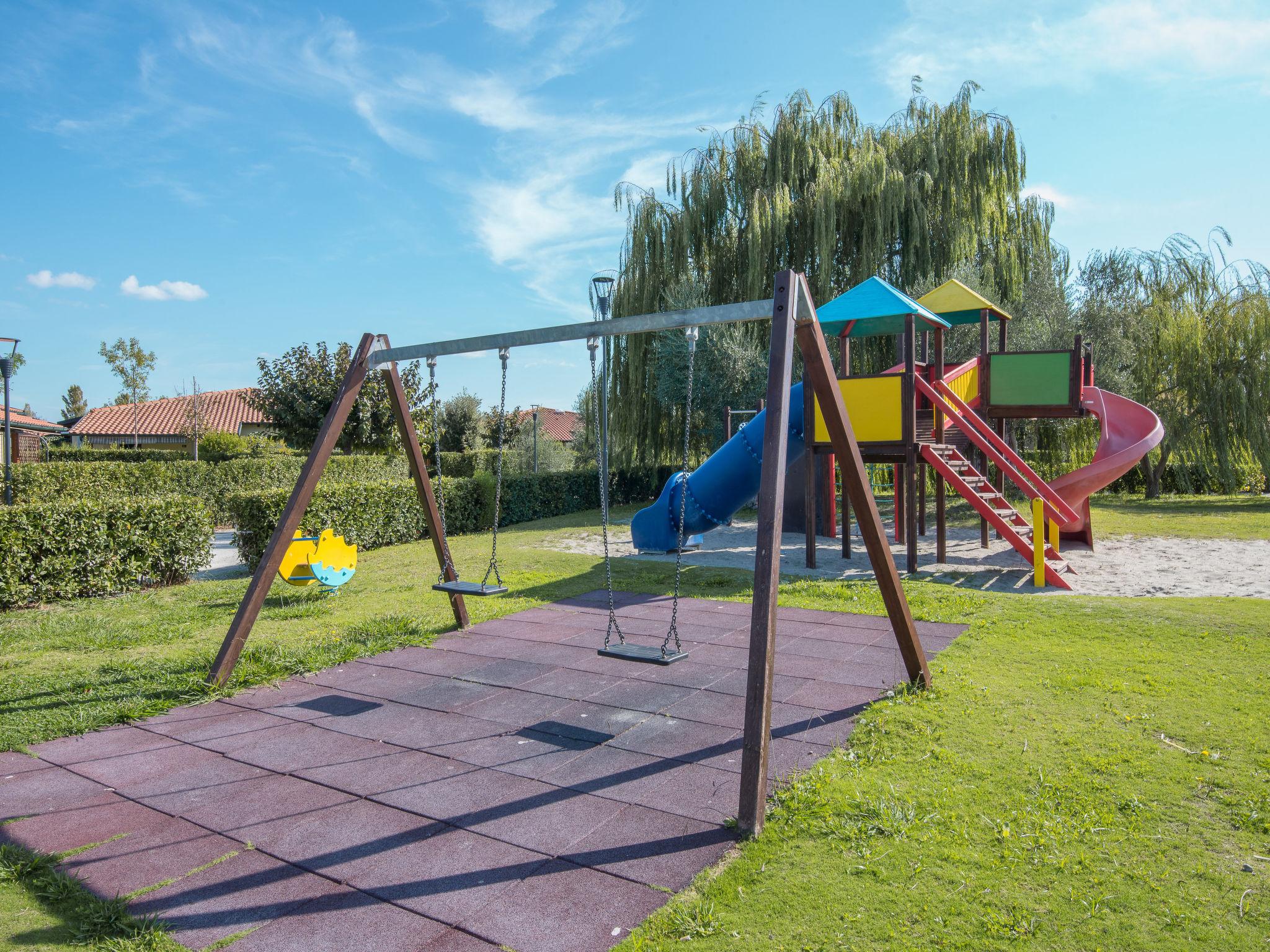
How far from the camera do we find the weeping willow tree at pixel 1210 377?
53.8ft

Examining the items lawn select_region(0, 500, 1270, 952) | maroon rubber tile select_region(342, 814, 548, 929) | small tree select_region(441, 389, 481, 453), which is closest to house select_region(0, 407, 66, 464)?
→ small tree select_region(441, 389, 481, 453)

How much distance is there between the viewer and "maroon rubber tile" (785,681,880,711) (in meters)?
4.73

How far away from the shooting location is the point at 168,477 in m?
18.8

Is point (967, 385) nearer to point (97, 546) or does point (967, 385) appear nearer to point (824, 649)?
point (824, 649)

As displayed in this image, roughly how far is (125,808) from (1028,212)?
1869 cm

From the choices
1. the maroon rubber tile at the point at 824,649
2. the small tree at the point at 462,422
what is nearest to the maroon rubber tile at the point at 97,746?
the maroon rubber tile at the point at 824,649

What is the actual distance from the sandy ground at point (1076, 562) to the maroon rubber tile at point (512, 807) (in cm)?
624

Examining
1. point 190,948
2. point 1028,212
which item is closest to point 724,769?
point 190,948

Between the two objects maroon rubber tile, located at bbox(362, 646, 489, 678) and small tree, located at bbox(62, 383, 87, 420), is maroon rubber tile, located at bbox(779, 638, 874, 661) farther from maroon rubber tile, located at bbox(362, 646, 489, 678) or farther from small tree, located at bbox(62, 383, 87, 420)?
small tree, located at bbox(62, 383, 87, 420)

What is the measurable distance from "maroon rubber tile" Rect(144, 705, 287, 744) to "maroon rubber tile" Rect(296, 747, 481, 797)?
85 cm

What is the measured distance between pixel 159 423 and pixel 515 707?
160 feet

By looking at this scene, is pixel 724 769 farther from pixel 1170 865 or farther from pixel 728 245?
pixel 728 245

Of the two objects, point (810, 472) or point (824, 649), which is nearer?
point (824, 649)

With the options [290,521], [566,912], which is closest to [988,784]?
[566,912]
